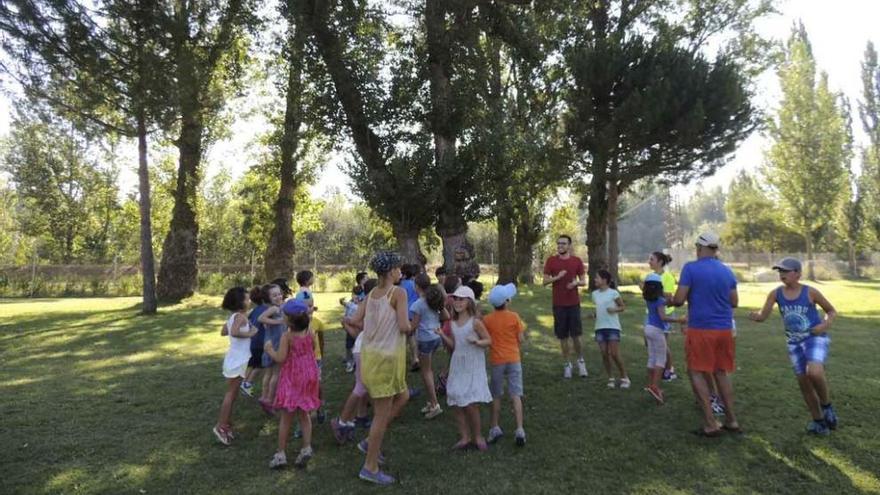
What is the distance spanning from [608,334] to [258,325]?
14.6 feet

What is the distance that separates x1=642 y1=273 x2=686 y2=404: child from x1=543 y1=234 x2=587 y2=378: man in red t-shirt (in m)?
1.14

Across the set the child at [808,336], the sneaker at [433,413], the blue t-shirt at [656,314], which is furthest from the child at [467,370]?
the child at [808,336]

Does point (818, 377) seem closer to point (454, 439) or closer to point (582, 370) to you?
point (582, 370)

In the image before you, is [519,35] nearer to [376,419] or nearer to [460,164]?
[460,164]

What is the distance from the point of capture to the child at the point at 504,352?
5594mm

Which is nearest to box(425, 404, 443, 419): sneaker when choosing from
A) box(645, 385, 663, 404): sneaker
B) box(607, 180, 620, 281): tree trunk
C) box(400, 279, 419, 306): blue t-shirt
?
box(400, 279, 419, 306): blue t-shirt

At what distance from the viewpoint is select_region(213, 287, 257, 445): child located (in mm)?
5719

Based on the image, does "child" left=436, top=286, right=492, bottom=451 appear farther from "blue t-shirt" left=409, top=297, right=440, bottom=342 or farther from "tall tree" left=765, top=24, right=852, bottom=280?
"tall tree" left=765, top=24, right=852, bottom=280

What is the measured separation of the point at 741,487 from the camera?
4.59 metres

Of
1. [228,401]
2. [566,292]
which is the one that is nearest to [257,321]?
[228,401]

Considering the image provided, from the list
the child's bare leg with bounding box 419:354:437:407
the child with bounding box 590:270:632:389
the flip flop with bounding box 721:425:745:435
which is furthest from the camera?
the child with bounding box 590:270:632:389

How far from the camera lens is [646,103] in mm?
18641

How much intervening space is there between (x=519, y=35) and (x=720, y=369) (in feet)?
36.6

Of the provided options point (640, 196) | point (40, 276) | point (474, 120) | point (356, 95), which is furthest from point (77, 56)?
point (640, 196)
